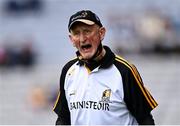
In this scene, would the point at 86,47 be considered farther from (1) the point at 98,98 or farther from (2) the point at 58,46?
(2) the point at 58,46

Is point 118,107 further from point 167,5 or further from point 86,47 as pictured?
point 167,5

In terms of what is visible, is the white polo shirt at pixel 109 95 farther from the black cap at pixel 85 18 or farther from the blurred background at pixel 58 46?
Answer: the blurred background at pixel 58 46

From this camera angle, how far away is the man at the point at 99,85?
175 inches

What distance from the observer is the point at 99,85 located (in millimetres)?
4566

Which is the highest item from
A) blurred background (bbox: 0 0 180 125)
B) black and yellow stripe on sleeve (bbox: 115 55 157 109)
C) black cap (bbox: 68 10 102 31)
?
black cap (bbox: 68 10 102 31)

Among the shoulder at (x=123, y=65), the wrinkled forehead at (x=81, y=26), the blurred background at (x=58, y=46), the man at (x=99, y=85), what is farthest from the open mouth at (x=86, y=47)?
the blurred background at (x=58, y=46)

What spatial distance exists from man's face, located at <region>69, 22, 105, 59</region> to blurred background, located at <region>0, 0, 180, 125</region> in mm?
9715

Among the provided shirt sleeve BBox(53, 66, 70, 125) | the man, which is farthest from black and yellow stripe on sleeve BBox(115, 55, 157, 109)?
shirt sleeve BBox(53, 66, 70, 125)

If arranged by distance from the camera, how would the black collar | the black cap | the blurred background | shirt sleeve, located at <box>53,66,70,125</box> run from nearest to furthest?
the black cap → the black collar → shirt sleeve, located at <box>53,66,70,125</box> → the blurred background

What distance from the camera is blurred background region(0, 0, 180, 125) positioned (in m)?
14.6

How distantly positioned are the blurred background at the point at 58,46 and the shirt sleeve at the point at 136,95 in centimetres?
958

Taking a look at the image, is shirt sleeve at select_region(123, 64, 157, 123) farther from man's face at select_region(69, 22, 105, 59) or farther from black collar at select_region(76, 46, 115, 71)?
man's face at select_region(69, 22, 105, 59)

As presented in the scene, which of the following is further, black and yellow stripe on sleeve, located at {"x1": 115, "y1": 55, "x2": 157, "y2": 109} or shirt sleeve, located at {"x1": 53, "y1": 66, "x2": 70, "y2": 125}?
shirt sleeve, located at {"x1": 53, "y1": 66, "x2": 70, "y2": 125}

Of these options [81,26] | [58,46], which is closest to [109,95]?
[81,26]
